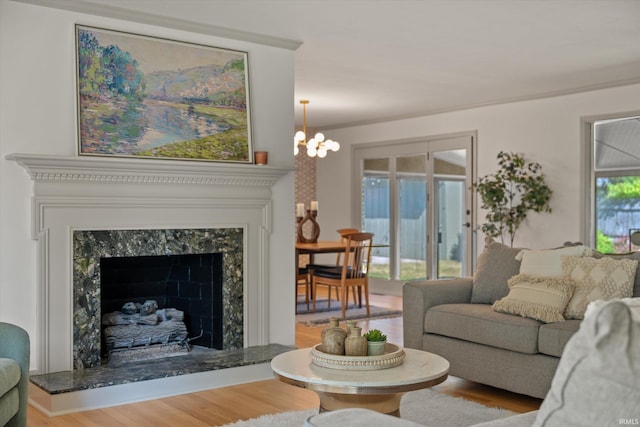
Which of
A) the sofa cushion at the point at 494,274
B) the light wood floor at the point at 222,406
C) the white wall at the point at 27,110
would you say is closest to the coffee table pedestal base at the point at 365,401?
the light wood floor at the point at 222,406

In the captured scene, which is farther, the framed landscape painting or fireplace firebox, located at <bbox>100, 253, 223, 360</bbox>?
fireplace firebox, located at <bbox>100, 253, 223, 360</bbox>

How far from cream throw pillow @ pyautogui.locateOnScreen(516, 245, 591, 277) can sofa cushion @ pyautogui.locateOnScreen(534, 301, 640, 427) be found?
3173mm

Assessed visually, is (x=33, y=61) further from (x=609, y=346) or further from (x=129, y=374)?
(x=609, y=346)

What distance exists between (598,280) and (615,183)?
3441 mm

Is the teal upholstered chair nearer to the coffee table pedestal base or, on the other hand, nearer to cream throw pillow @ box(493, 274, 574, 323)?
the coffee table pedestal base

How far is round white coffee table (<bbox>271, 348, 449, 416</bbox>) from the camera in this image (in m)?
2.87

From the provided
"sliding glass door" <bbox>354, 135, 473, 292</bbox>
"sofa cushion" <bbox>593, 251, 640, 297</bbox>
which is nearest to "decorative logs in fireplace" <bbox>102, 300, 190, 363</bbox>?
"sofa cushion" <bbox>593, 251, 640, 297</bbox>

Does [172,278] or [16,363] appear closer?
[16,363]

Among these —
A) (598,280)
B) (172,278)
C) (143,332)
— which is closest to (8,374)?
(143,332)

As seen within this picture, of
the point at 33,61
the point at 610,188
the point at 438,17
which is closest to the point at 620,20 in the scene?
the point at 438,17

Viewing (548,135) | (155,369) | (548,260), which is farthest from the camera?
(548,135)

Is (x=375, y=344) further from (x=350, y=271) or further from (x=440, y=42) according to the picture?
(x=350, y=271)

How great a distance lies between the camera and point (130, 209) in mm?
4633

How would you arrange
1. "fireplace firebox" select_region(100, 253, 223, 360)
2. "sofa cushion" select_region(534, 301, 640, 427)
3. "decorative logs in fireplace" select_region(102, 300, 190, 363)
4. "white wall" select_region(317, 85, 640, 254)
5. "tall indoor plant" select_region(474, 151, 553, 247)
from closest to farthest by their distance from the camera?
"sofa cushion" select_region(534, 301, 640, 427), "decorative logs in fireplace" select_region(102, 300, 190, 363), "fireplace firebox" select_region(100, 253, 223, 360), "white wall" select_region(317, 85, 640, 254), "tall indoor plant" select_region(474, 151, 553, 247)
